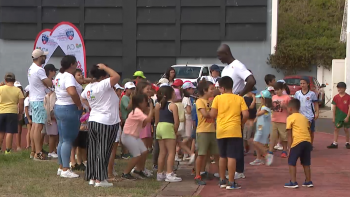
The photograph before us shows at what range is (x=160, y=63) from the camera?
3030 cm

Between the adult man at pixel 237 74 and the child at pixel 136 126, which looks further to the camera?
the child at pixel 136 126

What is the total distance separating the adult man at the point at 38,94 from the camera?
1077cm

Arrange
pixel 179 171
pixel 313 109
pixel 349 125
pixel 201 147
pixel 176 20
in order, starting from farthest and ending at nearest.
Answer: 1. pixel 176 20
2. pixel 349 125
3. pixel 313 109
4. pixel 179 171
5. pixel 201 147

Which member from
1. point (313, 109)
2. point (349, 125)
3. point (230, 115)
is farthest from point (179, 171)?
point (349, 125)

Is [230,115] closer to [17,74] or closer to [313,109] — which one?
[313,109]

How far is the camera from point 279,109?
12.3 metres

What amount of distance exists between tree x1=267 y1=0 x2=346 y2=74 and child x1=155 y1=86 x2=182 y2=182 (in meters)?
21.9

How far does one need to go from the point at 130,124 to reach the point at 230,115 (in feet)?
5.25

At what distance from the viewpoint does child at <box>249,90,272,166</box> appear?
11219 millimetres

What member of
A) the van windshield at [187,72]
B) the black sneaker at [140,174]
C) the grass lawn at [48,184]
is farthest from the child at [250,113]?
the van windshield at [187,72]

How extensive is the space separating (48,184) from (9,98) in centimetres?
405

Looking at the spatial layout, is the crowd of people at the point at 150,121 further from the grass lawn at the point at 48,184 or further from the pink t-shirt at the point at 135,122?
the grass lawn at the point at 48,184

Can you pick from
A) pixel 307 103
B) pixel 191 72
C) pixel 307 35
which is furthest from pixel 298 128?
pixel 307 35

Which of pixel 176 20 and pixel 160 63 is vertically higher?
pixel 176 20
